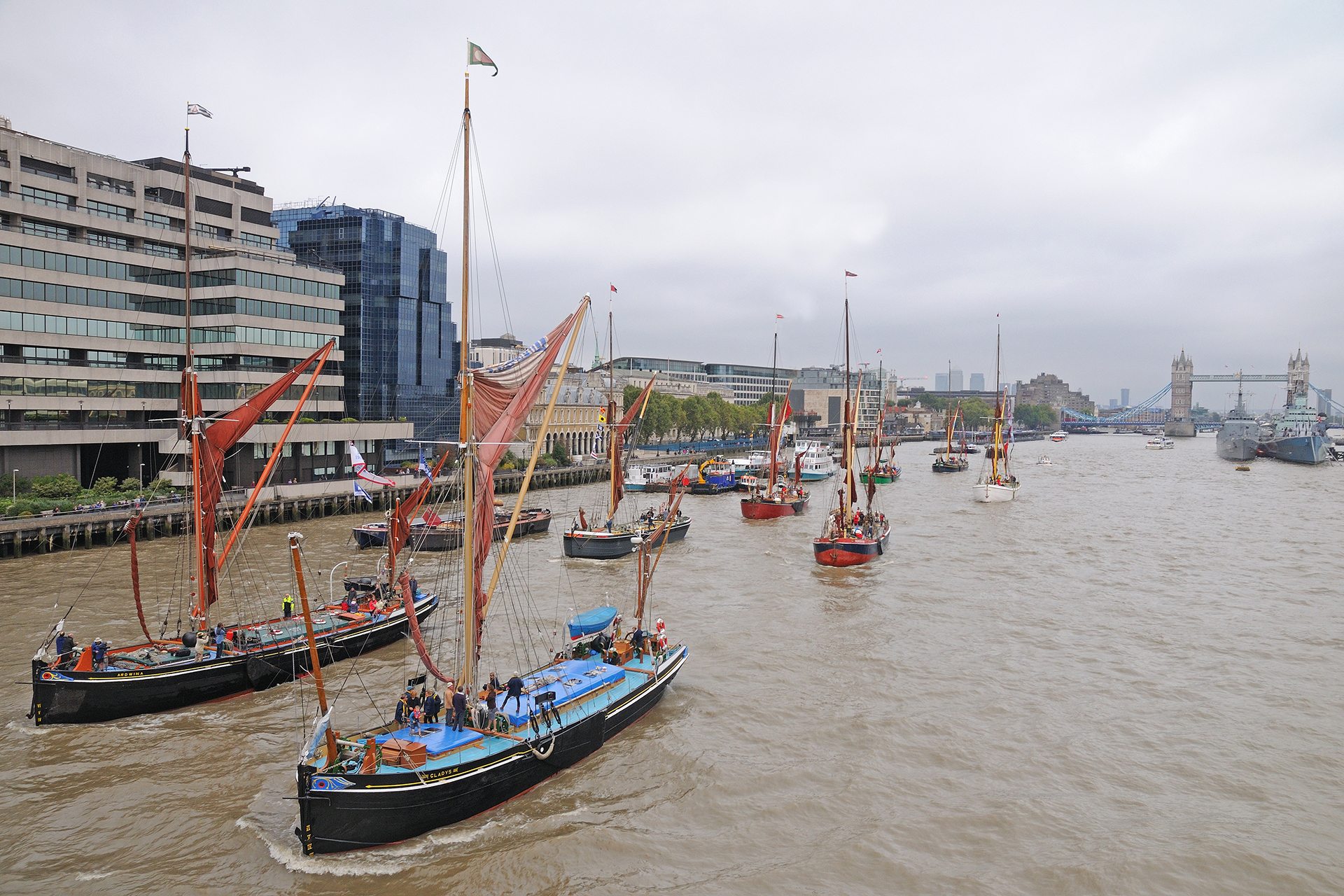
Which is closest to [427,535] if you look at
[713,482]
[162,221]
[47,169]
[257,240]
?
[162,221]

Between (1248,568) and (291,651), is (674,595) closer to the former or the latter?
(291,651)

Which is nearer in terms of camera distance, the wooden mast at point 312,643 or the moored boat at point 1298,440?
the wooden mast at point 312,643

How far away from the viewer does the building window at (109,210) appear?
72.6 m

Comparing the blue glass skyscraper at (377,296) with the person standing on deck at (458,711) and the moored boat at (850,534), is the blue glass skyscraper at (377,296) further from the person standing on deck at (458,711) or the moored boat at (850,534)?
the person standing on deck at (458,711)

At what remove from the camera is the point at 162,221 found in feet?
252

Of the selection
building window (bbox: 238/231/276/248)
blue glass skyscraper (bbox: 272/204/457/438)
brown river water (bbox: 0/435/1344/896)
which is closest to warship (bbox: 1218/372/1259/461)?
brown river water (bbox: 0/435/1344/896)

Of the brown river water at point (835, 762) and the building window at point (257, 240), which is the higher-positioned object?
the building window at point (257, 240)

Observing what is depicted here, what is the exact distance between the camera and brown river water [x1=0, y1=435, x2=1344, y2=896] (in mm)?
19812

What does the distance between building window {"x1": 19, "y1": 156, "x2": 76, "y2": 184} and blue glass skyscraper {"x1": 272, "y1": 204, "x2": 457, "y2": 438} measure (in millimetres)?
47286

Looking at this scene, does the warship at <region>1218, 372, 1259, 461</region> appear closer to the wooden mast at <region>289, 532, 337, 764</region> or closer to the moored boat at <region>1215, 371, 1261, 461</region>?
the moored boat at <region>1215, 371, 1261, 461</region>

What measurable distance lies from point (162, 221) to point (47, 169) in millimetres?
8950

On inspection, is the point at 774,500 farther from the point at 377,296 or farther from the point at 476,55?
the point at 377,296

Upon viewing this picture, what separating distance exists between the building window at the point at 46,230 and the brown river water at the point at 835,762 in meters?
30.7

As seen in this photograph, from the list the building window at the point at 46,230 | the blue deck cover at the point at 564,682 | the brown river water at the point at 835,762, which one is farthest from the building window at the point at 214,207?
the blue deck cover at the point at 564,682
